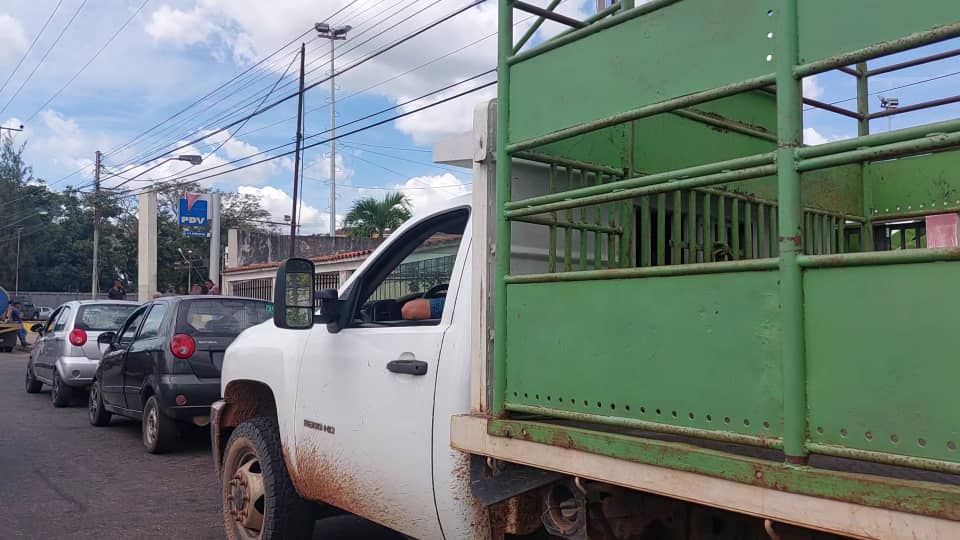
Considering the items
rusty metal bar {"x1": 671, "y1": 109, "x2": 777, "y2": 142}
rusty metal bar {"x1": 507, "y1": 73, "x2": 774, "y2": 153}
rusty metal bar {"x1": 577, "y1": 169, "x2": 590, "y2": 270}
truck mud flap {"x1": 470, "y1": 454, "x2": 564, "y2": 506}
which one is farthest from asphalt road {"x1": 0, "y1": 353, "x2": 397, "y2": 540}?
rusty metal bar {"x1": 507, "y1": 73, "x2": 774, "y2": 153}

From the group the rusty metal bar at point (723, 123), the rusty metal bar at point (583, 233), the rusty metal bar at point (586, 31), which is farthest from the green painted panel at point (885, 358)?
the rusty metal bar at point (723, 123)

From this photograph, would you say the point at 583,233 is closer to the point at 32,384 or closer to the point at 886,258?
the point at 886,258

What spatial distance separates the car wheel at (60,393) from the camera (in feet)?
38.5

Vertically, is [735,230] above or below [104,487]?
above

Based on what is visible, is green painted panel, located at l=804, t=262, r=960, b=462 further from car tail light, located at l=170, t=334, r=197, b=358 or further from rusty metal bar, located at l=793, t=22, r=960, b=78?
car tail light, located at l=170, t=334, r=197, b=358

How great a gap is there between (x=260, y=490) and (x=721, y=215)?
2.79 meters

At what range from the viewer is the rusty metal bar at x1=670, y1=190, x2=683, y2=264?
3441 mm

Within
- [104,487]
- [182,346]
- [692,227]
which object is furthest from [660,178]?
→ [182,346]

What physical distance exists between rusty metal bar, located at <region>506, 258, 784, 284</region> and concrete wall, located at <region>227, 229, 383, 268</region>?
2744 centimetres

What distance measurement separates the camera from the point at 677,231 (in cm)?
347

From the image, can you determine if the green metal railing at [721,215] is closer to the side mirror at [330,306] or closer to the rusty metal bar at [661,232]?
the rusty metal bar at [661,232]

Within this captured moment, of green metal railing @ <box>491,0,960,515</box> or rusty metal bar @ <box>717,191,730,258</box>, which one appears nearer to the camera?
green metal railing @ <box>491,0,960,515</box>

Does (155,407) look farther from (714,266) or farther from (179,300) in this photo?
(714,266)

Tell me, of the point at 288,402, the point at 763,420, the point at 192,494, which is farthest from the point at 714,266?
the point at 192,494
